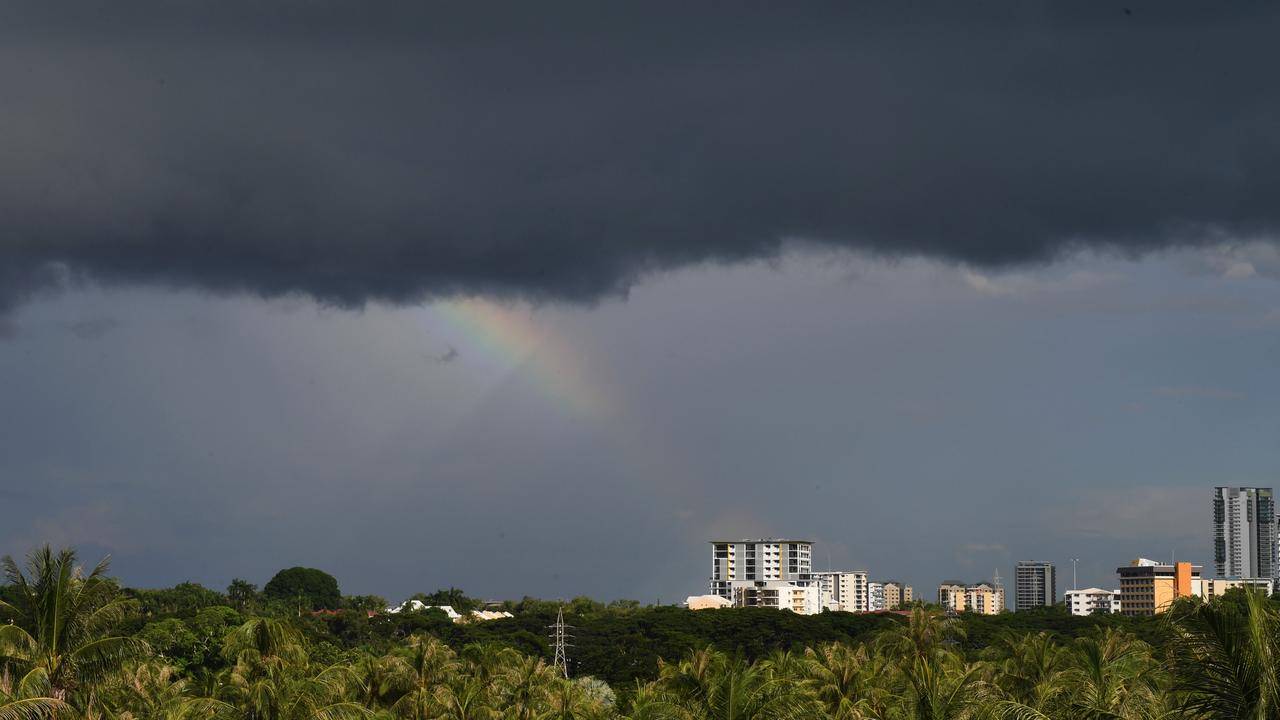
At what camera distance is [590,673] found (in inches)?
5399

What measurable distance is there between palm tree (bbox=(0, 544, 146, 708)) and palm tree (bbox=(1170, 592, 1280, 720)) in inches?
1288

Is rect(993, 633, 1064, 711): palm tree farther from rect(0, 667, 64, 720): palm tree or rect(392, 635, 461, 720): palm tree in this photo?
rect(0, 667, 64, 720): palm tree

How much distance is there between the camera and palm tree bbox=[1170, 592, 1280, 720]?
22078mm

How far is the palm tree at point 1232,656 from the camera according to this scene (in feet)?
72.4

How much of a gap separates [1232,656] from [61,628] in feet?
113

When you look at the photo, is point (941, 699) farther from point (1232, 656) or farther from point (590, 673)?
point (590, 673)

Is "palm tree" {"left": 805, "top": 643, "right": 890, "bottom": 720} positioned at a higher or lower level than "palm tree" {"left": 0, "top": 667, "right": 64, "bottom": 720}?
lower

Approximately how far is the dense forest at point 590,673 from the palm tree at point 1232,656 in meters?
0.03

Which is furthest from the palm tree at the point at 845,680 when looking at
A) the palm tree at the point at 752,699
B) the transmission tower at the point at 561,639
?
the transmission tower at the point at 561,639

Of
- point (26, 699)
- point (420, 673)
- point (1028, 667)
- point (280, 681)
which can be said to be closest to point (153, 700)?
point (280, 681)

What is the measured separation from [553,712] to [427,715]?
677 cm

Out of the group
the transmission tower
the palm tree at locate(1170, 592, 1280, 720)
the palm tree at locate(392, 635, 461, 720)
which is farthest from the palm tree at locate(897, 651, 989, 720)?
the transmission tower

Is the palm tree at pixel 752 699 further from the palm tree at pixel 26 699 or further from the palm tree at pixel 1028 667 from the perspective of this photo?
the palm tree at pixel 26 699

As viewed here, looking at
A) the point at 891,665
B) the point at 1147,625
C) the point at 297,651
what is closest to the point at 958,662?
the point at 891,665
